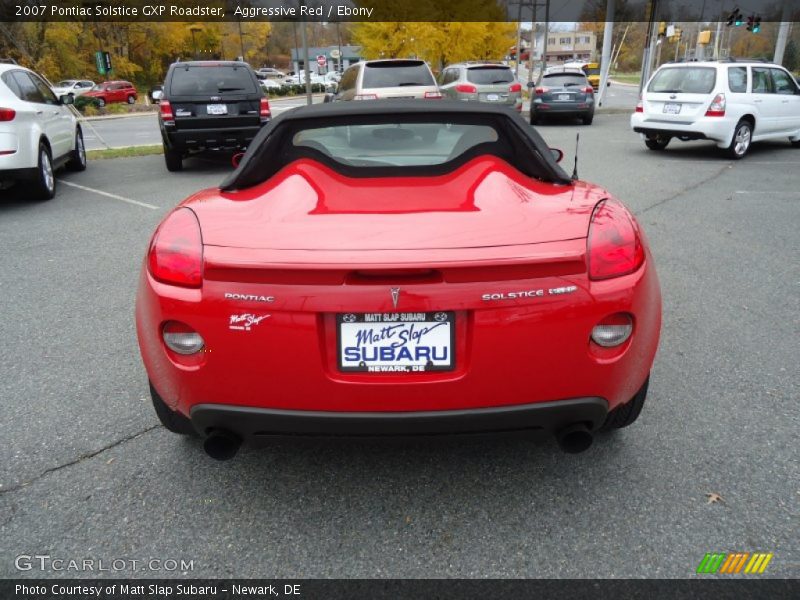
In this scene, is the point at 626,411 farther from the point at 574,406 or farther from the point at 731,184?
the point at 731,184

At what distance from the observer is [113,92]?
40156 mm

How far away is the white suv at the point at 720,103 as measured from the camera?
11.3 m

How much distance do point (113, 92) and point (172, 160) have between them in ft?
111

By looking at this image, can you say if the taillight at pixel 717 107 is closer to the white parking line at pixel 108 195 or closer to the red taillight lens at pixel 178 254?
the white parking line at pixel 108 195

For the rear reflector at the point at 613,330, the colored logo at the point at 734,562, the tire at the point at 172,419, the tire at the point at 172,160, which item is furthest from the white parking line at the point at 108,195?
the colored logo at the point at 734,562

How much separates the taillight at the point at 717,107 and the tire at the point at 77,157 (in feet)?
35.7

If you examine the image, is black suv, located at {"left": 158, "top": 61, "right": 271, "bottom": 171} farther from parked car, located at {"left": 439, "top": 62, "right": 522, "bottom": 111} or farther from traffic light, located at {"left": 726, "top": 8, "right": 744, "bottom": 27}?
traffic light, located at {"left": 726, "top": 8, "right": 744, "bottom": 27}

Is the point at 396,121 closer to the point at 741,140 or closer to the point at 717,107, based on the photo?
the point at 717,107

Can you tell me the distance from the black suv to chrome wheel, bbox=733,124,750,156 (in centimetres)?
845

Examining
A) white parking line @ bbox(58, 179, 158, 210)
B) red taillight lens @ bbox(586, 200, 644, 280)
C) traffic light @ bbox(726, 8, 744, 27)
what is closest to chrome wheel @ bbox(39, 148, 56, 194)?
white parking line @ bbox(58, 179, 158, 210)

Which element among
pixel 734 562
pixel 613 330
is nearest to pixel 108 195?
pixel 613 330

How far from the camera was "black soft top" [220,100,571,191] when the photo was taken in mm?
2818

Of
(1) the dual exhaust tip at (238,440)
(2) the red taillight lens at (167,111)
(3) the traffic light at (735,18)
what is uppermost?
(3) the traffic light at (735,18)
